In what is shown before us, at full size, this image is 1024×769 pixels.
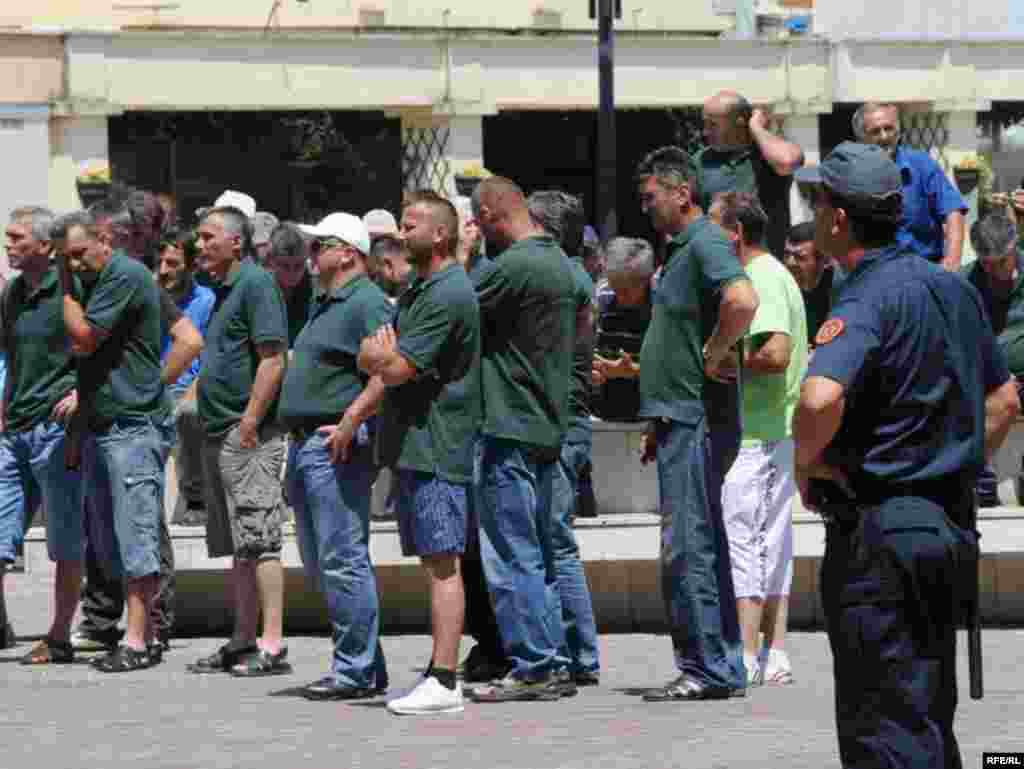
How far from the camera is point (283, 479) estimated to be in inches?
478

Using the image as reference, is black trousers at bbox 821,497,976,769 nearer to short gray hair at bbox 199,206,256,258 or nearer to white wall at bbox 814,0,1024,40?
short gray hair at bbox 199,206,256,258

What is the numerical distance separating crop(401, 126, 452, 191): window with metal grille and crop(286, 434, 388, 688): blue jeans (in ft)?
70.7

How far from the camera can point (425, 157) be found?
32.4 m

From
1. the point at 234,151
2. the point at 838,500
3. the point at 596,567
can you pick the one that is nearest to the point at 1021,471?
the point at 596,567

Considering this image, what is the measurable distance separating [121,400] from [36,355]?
69cm

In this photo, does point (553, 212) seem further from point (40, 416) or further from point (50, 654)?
point (50, 654)

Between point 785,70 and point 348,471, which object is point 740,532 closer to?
point 348,471

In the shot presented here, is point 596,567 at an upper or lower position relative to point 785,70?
lower

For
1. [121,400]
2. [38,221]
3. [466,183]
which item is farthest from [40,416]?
[466,183]

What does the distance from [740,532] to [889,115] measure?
2321mm

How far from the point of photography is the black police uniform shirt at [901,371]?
650cm

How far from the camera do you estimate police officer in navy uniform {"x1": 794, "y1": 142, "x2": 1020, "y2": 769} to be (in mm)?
6488

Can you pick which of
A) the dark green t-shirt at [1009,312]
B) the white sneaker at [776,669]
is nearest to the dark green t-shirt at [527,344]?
the white sneaker at [776,669]

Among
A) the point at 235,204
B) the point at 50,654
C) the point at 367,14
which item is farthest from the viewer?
the point at 367,14
